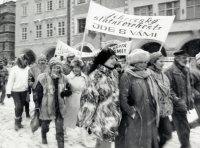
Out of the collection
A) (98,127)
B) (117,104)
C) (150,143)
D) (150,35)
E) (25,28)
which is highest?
(25,28)

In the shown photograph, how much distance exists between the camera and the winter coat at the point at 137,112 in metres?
3.16

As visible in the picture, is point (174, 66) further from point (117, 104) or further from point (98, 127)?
point (98, 127)

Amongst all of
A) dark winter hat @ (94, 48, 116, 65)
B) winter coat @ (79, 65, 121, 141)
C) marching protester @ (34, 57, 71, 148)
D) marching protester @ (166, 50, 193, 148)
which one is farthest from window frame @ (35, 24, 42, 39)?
winter coat @ (79, 65, 121, 141)

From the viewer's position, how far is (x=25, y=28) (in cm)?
2902

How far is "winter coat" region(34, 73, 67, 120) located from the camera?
4.52 m

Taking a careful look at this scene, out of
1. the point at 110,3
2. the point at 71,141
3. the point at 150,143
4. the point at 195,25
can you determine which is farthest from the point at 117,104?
the point at 110,3

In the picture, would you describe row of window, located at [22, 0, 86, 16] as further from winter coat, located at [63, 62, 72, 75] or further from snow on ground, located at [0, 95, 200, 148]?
snow on ground, located at [0, 95, 200, 148]

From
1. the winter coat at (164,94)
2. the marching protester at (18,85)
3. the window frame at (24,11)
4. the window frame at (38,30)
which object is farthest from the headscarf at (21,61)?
the window frame at (24,11)

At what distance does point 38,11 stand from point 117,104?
26.6 meters

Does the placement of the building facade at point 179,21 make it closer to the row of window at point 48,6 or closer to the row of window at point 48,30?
the row of window at point 48,6

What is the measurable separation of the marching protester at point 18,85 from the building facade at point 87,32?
1490cm

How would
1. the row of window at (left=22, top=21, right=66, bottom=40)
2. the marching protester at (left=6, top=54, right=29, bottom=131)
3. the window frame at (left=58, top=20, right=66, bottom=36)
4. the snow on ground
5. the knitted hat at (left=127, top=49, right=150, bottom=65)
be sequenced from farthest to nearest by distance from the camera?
the row of window at (left=22, top=21, right=66, bottom=40)
the window frame at (left=58, top=20, right=66, bottom=36)
the marching protester at (left=6, top=54, right=29, bottom=131)
the snow on ground
the knitted hat at (left=127, top=49, right=150, bottom=65)

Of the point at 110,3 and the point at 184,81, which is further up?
the point at 110,3

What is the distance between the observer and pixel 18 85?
605 cm
